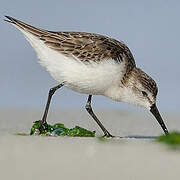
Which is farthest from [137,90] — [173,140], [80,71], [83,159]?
[83,159]

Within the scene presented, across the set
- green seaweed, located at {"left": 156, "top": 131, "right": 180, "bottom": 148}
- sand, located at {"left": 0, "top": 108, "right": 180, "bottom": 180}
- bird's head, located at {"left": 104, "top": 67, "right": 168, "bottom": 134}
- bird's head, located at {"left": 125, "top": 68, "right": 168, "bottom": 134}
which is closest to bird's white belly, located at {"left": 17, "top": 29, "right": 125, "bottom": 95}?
bird's head, located at {"left": 104, "top": 67, "right": 168, "bottom": 134}

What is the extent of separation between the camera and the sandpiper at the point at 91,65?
37.6ft

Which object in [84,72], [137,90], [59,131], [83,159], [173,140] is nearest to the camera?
[83,159]

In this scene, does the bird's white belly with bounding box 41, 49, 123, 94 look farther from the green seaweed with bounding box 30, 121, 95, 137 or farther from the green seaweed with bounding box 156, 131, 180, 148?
the green seaweed with bounding box 156, 131, 180, 148

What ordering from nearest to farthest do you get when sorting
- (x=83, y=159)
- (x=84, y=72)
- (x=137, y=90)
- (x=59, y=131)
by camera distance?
(x=83, y=159)
(x=84, y=72)
(x=59, y=131)
(x=137, y=90)

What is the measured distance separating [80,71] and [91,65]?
191mm

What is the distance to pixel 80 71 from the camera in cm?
1143

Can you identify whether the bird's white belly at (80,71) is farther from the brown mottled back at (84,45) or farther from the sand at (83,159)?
the sand at (83,159)

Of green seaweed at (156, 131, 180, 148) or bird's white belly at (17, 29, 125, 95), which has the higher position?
green seaweed at (156, 131, 180, 148)

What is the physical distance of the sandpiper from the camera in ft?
37.6

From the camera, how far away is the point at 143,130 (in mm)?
15273

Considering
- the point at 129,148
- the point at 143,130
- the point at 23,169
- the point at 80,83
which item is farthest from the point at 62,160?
the point at 143,130

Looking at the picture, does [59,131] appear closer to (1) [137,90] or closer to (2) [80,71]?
(2) [80,71]

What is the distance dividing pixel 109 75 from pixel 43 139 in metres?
2.23
